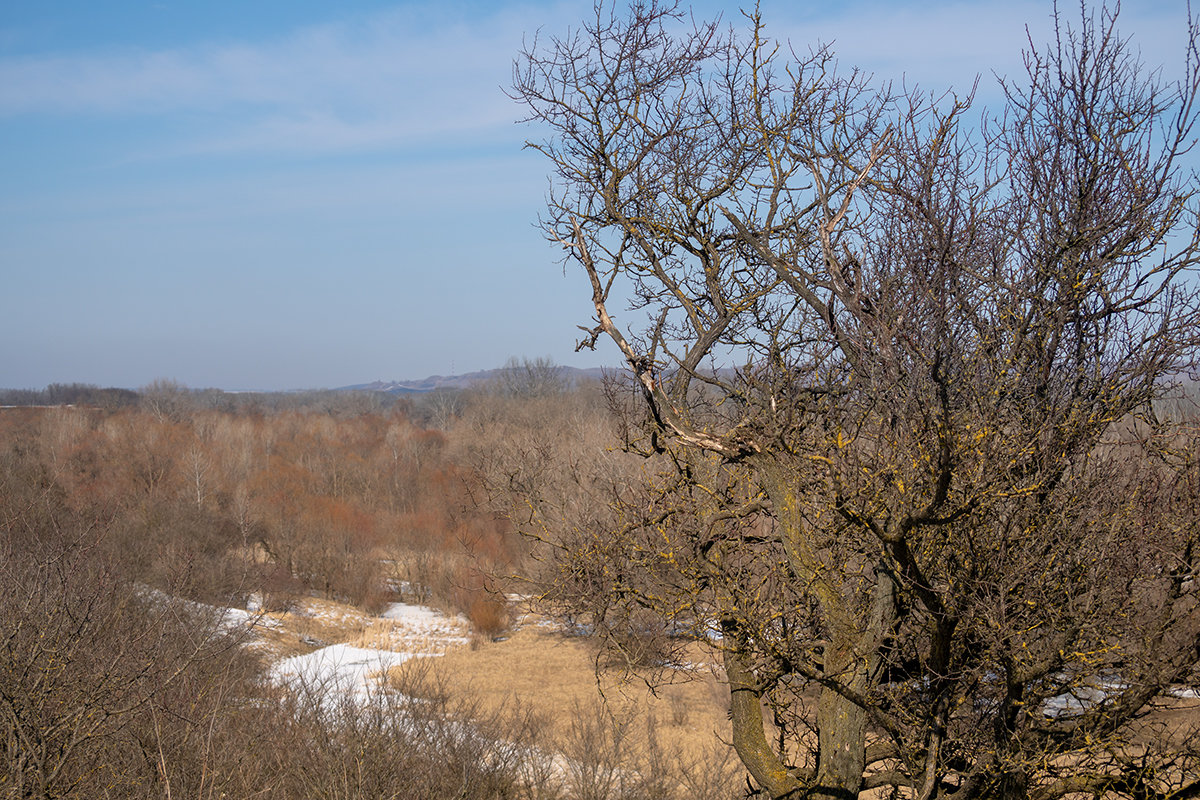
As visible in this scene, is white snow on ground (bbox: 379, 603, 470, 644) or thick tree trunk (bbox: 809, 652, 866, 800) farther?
white snow on ground (bbox: 379, 603, 470, 644)

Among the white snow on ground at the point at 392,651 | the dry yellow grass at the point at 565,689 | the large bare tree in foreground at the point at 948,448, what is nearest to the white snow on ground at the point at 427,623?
the white snow on ground at the point at 392,651

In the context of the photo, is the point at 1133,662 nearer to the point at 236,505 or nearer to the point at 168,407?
the point at 236,505

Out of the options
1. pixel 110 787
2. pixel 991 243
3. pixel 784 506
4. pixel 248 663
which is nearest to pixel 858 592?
→ pixel 784 506

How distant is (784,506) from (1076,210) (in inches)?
145

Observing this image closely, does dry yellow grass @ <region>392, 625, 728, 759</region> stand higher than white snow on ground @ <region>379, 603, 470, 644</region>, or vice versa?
dry yellow grass @ <region>392, 625, 728, 759</region>

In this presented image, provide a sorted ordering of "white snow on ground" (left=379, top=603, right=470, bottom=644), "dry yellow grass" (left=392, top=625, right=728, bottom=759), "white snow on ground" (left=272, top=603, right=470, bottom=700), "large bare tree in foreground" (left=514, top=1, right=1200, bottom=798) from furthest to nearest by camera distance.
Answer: "white snow on ground" (left=379, top=603, right=470, bottom=644), "white snow on ground" (left=272, top=603, right=470, bottom=700), "dry yellow grass" (left=392, top=625, right=728, bottom=759), "large bare tree in foreground" (left=514, top=1, right=1200, bottom=798)

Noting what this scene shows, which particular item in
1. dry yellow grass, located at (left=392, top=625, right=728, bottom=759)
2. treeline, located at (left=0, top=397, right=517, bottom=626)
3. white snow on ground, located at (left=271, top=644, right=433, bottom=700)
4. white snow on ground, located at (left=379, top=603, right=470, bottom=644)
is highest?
treeline, located at (left=0, top=397, right=517, bottom=626)

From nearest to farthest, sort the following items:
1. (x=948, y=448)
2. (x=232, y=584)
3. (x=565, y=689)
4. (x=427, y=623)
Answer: (x=948, y=448) → (x=565, y=689) → (x=232, y=584) → (x=427, y=623)

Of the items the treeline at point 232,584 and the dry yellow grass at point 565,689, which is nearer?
the treeline at point 232,584

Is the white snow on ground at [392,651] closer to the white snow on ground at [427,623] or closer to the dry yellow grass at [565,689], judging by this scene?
the white snow on ground at [427,623]

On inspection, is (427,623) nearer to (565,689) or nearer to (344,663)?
(344,663)

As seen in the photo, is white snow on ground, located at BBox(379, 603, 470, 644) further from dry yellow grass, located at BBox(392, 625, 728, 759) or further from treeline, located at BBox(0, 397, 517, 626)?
dry yellow grass, located at BBox(392, 625, 728, 759)

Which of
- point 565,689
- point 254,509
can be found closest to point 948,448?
point 565,689

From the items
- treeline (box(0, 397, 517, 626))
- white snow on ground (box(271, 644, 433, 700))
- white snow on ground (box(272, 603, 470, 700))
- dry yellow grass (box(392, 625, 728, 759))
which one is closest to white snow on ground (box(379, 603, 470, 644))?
white snow on ground (box(272, 603, 470, 700))
